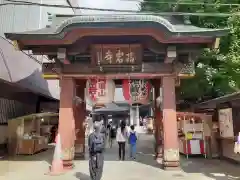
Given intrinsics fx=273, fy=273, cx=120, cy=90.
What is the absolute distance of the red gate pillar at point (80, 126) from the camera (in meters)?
14.7

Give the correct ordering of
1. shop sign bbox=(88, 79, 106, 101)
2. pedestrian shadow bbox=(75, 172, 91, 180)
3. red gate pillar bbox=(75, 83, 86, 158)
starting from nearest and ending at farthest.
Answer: pedestrian shadow bbox=(75, 172, 91, 180), shop sign bbox=(88, 79, 106, 101), red gate pillar bbox=(75, 83, 86, 158)

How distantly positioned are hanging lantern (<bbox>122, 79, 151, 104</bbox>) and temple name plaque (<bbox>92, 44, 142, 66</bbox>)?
4.25 feet

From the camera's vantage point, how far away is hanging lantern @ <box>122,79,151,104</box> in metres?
13.0

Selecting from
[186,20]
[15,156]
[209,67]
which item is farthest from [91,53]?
[15,156]

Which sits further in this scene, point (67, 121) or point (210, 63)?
point (210, 63)

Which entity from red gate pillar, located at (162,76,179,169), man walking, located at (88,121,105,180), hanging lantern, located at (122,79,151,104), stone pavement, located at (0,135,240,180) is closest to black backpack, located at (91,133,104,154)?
man walking, located at (88,121,105,180)

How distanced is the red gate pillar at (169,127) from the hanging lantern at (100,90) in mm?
2518

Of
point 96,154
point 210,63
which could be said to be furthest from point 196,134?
point 96,154

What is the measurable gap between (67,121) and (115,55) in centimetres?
363

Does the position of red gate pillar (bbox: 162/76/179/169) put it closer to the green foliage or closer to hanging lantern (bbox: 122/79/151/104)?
hanging lantern (bbox: 122/79/151/104)

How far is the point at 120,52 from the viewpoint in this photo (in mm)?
11977

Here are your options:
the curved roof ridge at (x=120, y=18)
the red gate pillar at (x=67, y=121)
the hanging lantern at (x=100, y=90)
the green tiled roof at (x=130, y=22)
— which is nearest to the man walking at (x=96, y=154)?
the red gate pillar at (x=67, y=121)

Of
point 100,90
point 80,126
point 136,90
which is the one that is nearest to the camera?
point 100,90

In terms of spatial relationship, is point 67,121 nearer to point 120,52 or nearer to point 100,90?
point 100,90
